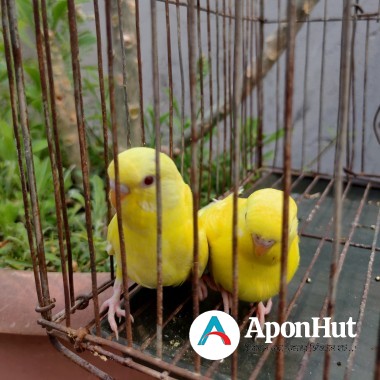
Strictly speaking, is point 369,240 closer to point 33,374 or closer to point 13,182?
point 33,374

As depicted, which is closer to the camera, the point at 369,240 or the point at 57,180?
the point at 57,180

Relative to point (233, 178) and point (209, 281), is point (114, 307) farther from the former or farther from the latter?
point (233, 178)

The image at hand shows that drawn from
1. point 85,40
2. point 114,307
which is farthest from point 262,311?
point 85,40

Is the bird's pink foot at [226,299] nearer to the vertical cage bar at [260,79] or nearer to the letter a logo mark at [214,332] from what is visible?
the letter a logo mark at [214,332]

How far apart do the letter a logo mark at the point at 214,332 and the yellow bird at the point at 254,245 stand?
120 millimetres

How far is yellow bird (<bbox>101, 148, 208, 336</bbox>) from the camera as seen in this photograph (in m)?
0.71

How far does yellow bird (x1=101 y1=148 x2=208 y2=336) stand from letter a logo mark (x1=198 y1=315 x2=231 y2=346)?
5.2 inches

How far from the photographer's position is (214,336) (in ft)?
2.29

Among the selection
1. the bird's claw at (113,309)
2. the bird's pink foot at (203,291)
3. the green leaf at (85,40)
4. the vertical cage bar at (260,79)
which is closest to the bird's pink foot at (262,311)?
the bird's pink foot at (203,291)

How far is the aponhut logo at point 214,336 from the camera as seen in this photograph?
0.69 meters

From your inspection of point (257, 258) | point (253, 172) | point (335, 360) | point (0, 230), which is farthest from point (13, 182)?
point (335, 360)

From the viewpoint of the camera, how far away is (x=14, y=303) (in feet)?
3.14

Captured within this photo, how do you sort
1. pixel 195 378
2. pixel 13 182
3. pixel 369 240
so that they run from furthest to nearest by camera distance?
pixel 13 182
pixel 369 240
pixel 195 378

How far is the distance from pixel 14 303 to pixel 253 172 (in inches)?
36.2
